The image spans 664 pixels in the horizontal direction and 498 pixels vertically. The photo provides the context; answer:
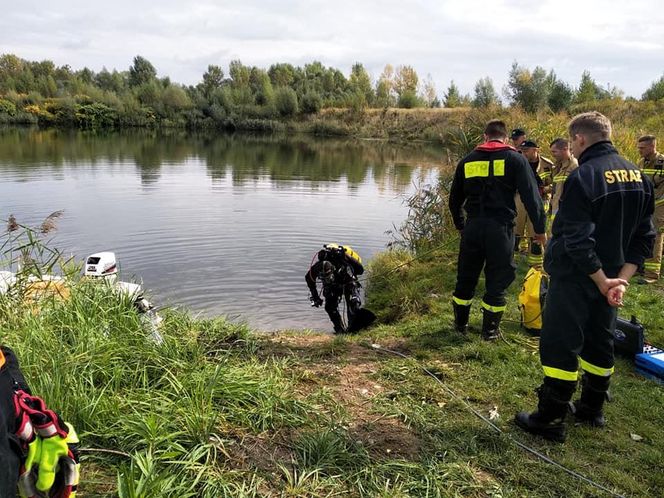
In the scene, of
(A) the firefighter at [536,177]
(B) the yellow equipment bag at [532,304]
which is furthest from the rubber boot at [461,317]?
(A) the firefighter at [536,177]

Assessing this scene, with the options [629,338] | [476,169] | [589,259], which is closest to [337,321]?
[476,169]

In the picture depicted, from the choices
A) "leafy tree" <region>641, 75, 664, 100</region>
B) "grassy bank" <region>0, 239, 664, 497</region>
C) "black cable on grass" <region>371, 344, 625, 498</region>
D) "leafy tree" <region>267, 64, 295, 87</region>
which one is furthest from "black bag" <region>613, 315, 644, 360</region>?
"leafy tree" <region>267, 64, 295, 87</region>

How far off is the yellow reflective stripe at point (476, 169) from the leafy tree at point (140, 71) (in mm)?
70077

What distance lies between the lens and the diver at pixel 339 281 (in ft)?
19.2

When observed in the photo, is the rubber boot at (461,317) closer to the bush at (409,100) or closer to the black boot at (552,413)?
the black boot at (552,413)

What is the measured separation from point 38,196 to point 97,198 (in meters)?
1.64

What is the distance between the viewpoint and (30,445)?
5.80 ft

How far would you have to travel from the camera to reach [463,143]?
1038 centimetres

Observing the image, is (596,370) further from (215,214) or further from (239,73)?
(239,73)

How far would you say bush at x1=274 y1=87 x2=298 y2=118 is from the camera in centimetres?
5444

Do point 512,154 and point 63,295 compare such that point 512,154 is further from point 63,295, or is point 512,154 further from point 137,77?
point 137,77

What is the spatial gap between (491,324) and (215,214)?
415 inches

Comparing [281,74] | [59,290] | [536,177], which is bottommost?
[59,290]

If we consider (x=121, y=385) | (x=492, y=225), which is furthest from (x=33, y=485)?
(x=492, y=225)
